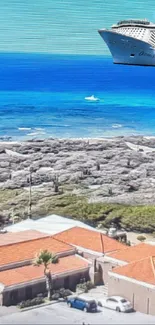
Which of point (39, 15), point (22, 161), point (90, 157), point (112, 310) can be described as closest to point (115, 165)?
point (90, 157)

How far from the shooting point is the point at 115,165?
7.32m

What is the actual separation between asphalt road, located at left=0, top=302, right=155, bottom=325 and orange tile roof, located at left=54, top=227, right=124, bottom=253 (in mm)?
938

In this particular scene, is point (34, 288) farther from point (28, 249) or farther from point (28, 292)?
point (28, 249)

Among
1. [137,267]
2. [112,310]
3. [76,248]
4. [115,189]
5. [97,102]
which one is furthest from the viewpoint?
[97,102]

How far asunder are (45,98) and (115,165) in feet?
2.94

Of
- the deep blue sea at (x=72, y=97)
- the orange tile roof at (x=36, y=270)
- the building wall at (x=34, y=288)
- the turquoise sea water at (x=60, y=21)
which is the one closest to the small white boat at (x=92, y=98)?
the deep blue sea at (x=72, y=97)

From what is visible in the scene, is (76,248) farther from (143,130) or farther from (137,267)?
(143,130)

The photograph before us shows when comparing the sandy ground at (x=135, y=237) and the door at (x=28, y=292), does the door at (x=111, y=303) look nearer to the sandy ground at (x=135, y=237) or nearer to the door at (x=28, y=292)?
the door at (x=28, y=292)

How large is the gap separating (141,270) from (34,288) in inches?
30.6

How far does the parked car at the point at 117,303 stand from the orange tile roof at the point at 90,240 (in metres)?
0.78

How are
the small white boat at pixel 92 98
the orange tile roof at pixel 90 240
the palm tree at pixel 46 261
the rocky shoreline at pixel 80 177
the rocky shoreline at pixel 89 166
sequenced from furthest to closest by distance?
1. the small white boat at pixel 92 98
2. the rocky shoreline at pixel 89 166
3. the rocky shoreline at pixel 80 177
4. the orange tile roof at pixel 90 240
5. the palm tree at pixel 46 261

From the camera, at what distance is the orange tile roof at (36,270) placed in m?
5.85

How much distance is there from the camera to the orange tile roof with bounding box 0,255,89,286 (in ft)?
19.2

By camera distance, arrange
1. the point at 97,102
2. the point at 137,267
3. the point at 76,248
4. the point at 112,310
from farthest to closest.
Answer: the point at 97,102, the point at 76,248, the point at 137,267, the point at 112,310
